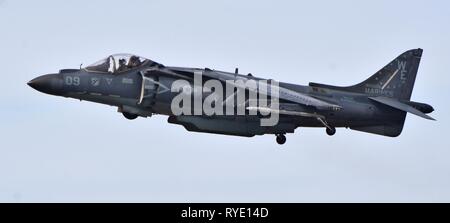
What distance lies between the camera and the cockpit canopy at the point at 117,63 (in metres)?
35.4

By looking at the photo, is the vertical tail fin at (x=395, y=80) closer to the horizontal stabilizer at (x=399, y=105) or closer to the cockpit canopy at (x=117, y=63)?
the horizontal stabilizer at (x=399, y=105)

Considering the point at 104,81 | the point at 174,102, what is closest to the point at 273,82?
the point at 174,102

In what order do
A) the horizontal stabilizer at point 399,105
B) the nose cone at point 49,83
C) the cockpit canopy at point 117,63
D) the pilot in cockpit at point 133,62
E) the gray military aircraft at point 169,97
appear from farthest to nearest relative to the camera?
the horizontal stabilizer at point 399,105
the pilot in cockpit at point 133,62
the cockpit canopy at point 117,63
the gray military aircraft at point 169,97
the nose cone at point 49,83

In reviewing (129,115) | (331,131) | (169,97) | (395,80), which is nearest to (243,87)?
(169,97)

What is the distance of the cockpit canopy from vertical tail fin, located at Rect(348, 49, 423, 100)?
8.46 metres

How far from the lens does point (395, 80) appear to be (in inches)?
1529

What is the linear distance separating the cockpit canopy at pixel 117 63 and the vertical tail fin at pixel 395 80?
8463 millimetres

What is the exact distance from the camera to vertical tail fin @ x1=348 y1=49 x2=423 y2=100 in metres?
38.6

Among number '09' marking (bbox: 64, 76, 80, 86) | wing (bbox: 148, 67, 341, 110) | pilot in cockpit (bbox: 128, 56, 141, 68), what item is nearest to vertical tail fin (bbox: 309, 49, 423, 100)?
wing (bbox: 148, 67, 341, 110)

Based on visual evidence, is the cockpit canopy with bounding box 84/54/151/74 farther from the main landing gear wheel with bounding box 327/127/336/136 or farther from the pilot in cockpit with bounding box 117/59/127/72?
the main landing gear wheel with bounding box 327/127/336/136

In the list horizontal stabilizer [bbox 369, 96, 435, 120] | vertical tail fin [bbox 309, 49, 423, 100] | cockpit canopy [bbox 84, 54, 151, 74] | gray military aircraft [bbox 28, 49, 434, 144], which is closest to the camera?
gray military aircraft [bbox 28, 49, 434, 144]

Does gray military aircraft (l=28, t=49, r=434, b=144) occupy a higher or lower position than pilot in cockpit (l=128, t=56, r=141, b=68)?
lower

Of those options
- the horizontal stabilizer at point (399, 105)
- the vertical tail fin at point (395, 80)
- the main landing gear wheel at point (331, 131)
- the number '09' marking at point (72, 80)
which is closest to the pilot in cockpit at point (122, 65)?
the number '09' marking at point (72, 80)

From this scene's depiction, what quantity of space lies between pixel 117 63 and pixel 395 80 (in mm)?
11036
